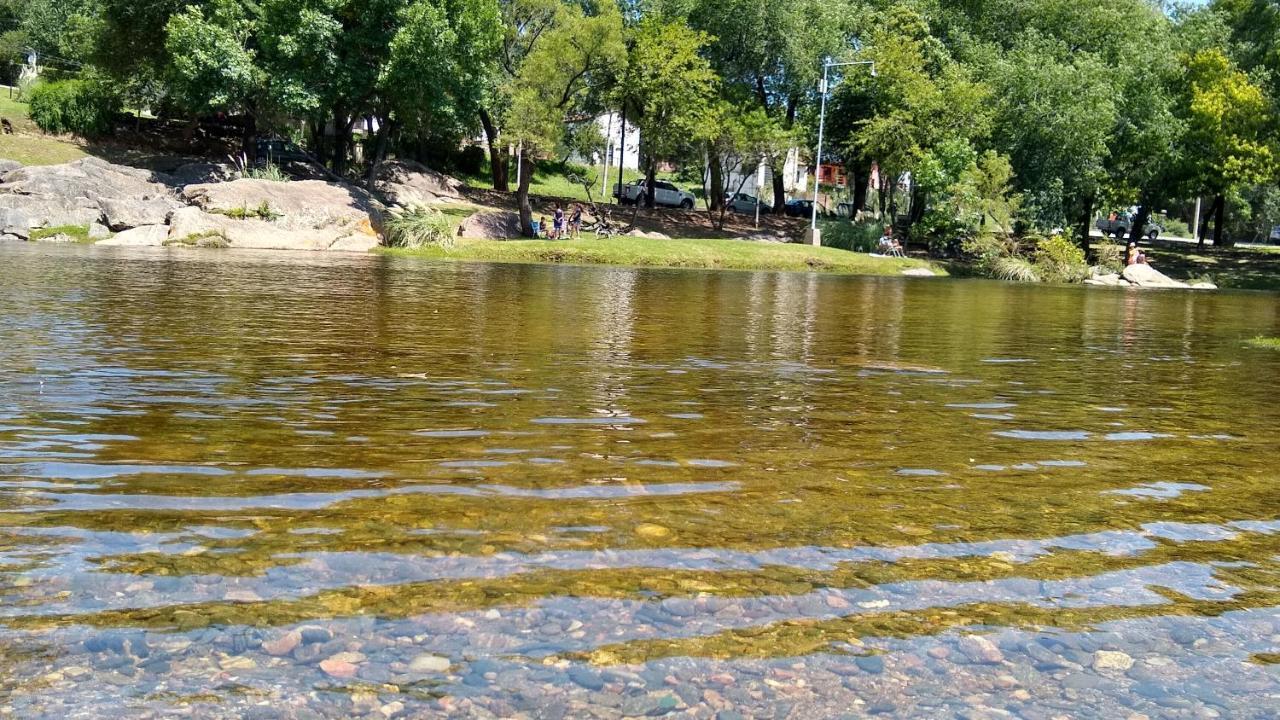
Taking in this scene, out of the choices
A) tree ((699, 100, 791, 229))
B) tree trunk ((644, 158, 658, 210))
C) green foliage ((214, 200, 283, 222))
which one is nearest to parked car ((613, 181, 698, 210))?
tree trunk ((644, 158, 658, 210))

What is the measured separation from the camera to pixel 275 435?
652 cm

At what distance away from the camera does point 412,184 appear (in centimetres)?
5088

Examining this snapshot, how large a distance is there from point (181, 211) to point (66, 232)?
350 cm

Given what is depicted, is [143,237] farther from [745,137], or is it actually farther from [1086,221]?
[1086,221]

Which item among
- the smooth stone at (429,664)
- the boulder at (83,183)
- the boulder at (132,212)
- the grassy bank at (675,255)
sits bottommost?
the smooth stone at (429,664)

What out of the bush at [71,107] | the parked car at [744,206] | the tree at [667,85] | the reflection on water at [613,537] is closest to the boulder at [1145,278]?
the tree at [667,85]

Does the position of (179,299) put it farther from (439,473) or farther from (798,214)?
(798,214)

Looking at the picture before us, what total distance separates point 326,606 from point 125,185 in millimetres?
37955

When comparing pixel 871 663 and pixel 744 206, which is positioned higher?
pixel 744 206

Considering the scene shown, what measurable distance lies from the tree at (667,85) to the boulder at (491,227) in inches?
294

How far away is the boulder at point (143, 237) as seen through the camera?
31.2 m

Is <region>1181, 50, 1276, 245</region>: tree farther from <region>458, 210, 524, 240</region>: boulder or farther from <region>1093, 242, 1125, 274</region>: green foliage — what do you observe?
<region>458, 210, 524, 240</region>: boulder

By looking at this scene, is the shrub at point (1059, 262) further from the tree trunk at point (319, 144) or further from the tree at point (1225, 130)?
the tree trunk at point (319, 144)

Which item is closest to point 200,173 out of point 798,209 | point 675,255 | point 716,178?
point 675,255
